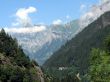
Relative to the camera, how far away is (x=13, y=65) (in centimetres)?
14912

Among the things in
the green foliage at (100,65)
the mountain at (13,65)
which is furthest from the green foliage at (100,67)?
the mountain at (13,65)

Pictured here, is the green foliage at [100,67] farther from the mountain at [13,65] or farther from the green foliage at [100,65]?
the mountain at [13,65]

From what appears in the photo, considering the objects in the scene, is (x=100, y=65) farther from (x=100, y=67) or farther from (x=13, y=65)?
(x=13, y=65)

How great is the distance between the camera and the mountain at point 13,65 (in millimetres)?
136150

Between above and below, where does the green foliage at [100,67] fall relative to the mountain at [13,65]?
below

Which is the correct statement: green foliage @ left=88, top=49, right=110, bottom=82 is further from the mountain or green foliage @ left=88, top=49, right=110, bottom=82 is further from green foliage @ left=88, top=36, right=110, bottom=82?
the mountain

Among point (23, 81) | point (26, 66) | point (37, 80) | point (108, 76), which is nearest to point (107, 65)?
point (108, 76)

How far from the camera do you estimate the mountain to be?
447 ft

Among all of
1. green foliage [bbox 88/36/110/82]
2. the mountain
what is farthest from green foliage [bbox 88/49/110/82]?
the mountain

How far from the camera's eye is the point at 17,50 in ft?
525

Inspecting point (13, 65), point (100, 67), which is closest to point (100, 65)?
point (100, 67)

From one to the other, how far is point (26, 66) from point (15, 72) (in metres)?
A: 20.5

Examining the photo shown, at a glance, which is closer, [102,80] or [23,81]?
[102,80]

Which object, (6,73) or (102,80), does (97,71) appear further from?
(6,73)
